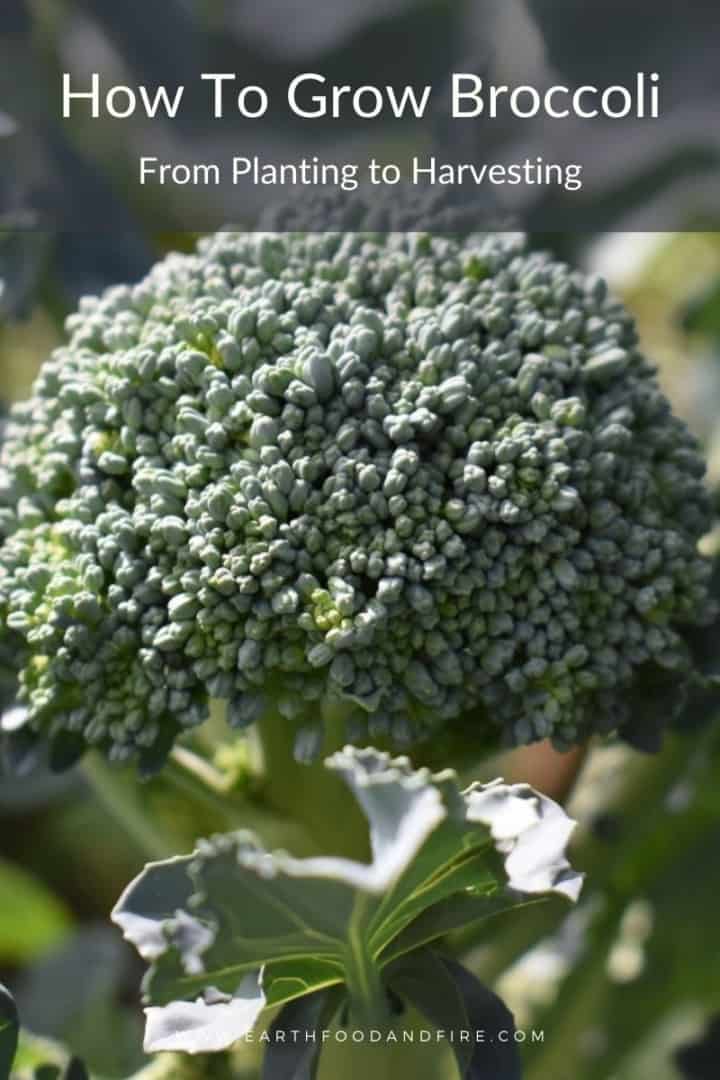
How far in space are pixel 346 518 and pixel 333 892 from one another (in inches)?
8.2

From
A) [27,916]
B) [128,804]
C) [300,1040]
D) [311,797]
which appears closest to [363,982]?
[300,1040]

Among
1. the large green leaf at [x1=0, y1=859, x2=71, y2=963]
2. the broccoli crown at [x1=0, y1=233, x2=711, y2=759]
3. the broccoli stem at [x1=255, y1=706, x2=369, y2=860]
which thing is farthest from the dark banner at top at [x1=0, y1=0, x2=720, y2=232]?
Answer: the large green leaf at [x1=0, y1=859, x2=71, y2=963]

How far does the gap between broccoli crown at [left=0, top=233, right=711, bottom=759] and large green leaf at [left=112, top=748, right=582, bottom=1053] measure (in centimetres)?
12

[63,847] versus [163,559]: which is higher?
[163,559]

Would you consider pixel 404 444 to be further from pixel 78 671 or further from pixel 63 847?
pixel 63 847

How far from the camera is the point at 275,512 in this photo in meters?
0.76

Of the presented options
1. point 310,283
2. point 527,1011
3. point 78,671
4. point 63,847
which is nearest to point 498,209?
point 310,283

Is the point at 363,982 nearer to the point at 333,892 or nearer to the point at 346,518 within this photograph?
the point at 333,892

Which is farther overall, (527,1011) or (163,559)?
(527,1011)

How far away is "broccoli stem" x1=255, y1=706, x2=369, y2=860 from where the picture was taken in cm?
90

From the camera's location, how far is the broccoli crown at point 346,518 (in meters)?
0.76

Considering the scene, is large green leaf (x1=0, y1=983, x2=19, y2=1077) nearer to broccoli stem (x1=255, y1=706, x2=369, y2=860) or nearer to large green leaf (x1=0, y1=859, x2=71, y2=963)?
broccoli stem (x1=255, y1=706, x2=369, y2=860)

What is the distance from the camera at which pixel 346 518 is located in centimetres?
75

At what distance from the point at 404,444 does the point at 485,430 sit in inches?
2.0
